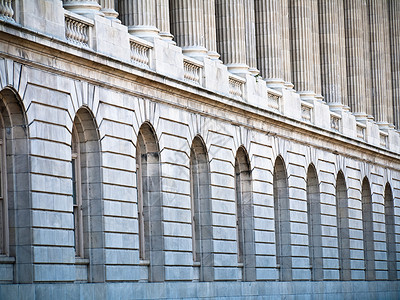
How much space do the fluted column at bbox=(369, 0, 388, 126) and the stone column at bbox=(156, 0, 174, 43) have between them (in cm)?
3032

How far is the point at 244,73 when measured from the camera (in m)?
53.5

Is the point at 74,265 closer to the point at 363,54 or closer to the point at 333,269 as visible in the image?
the point at 333,269

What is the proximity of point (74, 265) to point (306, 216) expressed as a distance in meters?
23.8

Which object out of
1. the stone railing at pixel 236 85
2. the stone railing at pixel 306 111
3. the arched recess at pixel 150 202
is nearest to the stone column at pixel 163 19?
the arched recess at pixel 150 202

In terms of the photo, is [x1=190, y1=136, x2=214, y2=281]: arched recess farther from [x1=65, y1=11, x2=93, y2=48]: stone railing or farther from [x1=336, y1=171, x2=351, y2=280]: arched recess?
[x1=336, y1=171, x2=351, y2=280]: arched recess

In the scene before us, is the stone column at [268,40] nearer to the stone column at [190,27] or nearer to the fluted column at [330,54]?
the fluted column at [330,54]

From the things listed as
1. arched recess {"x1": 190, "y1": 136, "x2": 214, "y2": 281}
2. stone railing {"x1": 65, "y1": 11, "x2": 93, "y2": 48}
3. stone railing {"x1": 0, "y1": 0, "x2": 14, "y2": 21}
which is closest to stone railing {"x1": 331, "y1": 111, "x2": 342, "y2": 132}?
arched recess {"x1": 190, "y1": 136, "x2": 214, "y2": 281}

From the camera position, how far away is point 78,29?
39.2m

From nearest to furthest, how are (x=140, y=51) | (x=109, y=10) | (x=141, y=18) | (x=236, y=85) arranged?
(x=109, y=10)
(x=140, y=51)
(x=141, y=18)
(x=236, y=85)

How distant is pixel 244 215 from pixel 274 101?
672 centimetres

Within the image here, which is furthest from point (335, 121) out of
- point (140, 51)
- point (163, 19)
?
point (140, 51)

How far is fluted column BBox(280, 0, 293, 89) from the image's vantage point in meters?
59.8

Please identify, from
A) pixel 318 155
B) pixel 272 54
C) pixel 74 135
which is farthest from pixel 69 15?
pixel 318 155

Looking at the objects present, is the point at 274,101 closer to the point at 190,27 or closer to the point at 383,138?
the point at 190,27
